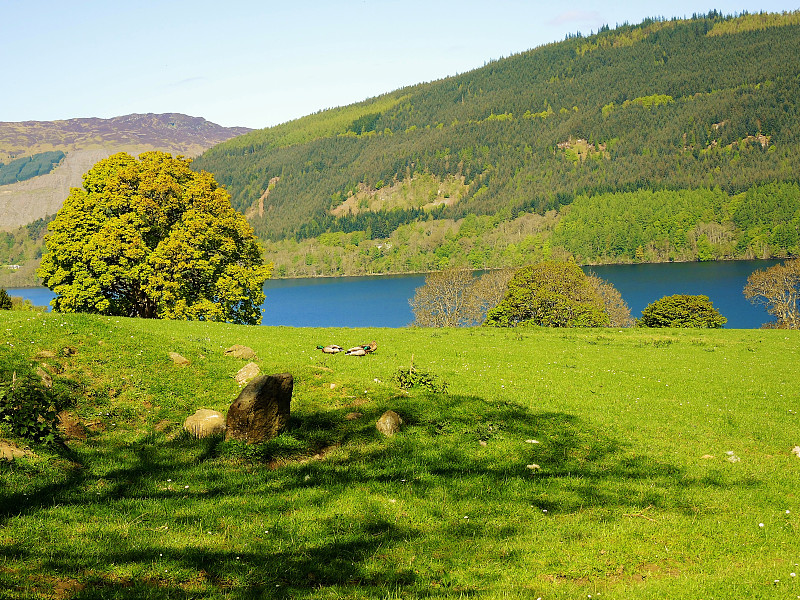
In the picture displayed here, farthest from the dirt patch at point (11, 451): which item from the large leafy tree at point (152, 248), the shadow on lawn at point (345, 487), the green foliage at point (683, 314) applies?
the green foliage at point (683, 314)

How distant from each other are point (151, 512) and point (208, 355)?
11.0 meters

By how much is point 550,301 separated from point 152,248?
154 ft

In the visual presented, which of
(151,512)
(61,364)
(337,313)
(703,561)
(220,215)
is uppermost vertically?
(220,215)

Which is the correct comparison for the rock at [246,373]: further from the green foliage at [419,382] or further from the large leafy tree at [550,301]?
the large leafy tree at [550,301]

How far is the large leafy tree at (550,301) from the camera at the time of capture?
67062mm

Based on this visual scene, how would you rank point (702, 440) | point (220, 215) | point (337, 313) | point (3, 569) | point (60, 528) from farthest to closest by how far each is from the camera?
point (337, 313)
point (220, 215)
point (702, 440)
point (60, 528)
point (3, 569)

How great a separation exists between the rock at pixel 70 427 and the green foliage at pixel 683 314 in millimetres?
68741

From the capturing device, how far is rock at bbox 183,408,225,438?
1410 cm

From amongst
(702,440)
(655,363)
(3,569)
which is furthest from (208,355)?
(655,363)

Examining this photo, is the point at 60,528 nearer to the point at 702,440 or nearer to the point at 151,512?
the point at 151,512

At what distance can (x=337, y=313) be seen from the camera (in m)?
177

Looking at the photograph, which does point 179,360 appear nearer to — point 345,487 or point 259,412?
point 259,412

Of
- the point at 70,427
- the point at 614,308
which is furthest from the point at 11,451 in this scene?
the point at 614,308

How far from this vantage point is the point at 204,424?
1421 centimetres
